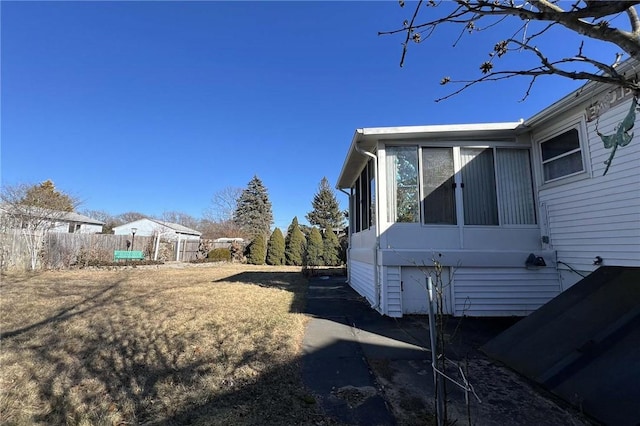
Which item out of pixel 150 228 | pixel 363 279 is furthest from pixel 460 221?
pixel 150 228

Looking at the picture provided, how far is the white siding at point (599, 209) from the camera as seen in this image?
4.03 meters

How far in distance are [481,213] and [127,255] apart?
17950 millimetres

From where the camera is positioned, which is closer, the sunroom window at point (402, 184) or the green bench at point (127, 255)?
the sunroom window at point (402, 184)

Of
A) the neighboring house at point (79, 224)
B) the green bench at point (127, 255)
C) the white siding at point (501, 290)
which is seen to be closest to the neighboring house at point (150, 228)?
the neighboring house at point (79, 224)

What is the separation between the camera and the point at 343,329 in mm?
4875

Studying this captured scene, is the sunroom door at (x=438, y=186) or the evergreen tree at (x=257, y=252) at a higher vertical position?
the sunroom door at (x=438, y=186)

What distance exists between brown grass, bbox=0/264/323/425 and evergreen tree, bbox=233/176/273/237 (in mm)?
26692

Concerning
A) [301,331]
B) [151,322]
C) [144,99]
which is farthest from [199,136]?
[301,331]

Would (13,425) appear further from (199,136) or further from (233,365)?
(199,136)

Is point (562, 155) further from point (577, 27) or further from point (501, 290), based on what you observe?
point (577, 27)

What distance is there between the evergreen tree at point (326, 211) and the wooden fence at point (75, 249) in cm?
1480

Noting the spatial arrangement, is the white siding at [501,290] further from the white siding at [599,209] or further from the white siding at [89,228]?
the white siding at [89,228]

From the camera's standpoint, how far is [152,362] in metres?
3.40

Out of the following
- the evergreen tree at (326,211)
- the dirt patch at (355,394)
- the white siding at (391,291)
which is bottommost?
the dirt patch at (355,394)
